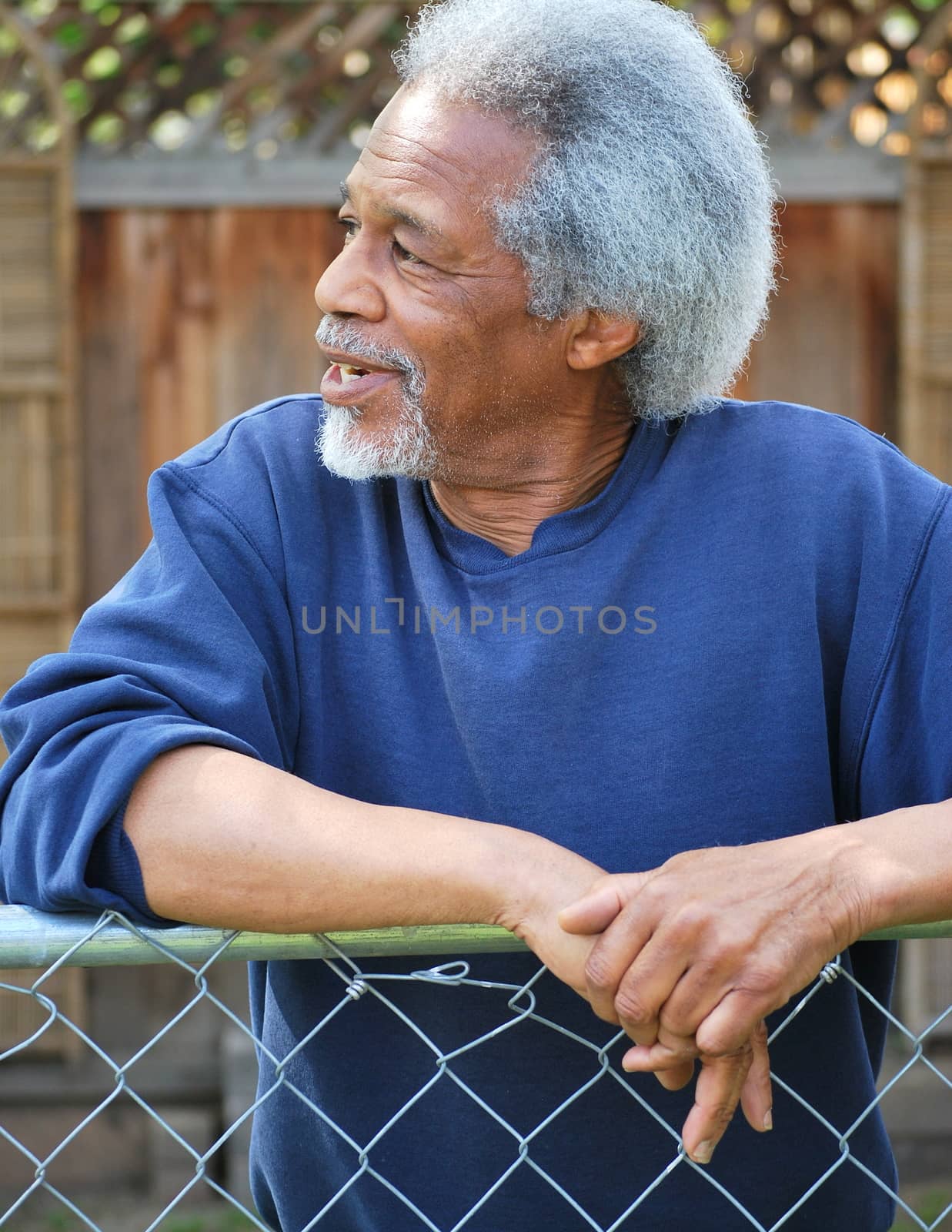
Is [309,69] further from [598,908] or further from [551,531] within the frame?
[598,908]

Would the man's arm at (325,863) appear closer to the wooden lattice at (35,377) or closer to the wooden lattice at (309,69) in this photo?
the wooden lattice at (35,377)

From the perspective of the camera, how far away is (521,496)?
1853 millimetres

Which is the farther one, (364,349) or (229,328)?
(229,328)

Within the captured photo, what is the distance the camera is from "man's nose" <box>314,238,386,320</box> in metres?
1.76

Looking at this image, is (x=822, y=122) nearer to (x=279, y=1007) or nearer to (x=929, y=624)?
(x=929, y=624)

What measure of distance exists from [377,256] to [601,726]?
2.01 feet

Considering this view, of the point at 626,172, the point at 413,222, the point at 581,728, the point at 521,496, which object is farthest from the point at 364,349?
the point at 581,728

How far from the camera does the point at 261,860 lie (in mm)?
1412

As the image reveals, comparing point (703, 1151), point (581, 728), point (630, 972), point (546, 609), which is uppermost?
point (546, 609)

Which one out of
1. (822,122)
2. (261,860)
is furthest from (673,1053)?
(822,122)

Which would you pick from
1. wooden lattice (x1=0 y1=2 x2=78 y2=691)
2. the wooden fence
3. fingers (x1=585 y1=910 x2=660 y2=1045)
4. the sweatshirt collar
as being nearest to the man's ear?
the sweatshirt collar

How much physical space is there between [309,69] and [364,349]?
2299 mm

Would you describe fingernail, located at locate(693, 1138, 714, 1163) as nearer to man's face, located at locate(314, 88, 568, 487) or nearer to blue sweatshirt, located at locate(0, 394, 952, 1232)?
blue sweatshirt, located at locate(0, 394, 952, 1232)

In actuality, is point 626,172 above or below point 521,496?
above
